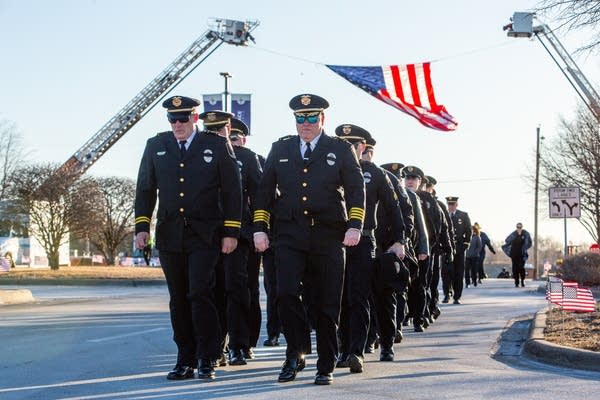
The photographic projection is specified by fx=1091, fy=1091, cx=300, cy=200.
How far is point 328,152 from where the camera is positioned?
332 inches

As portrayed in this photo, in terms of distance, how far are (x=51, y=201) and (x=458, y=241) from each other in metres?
31.5

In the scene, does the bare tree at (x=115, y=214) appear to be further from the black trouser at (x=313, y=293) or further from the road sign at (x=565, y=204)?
the black trouser at (x=313, y=293)

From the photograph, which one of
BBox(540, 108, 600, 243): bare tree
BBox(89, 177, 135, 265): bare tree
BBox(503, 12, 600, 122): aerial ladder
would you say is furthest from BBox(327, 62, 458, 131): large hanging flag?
BBox(89, 177, 135, 265): bare tree

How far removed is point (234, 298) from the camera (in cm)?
976

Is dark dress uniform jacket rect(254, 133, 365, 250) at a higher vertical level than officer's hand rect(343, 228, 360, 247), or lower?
higher

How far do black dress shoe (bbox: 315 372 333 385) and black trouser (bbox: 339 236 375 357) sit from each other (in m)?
1.06

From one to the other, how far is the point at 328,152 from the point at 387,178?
172cm

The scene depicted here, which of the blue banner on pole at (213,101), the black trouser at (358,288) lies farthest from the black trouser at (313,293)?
the blue banner on pole at (213,101)

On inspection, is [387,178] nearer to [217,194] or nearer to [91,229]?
[217,194]

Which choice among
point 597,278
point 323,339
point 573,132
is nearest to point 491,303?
point 597,278

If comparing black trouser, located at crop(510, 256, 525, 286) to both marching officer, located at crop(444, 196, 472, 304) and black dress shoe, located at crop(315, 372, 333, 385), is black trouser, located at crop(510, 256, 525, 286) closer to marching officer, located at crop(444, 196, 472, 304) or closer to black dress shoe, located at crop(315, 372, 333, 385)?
marching officer, located at crop(444, 196, 472, 304)

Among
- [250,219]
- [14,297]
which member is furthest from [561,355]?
[14,297]

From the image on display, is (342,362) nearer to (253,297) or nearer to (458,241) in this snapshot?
(253,297)

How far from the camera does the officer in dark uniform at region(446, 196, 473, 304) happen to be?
67.6ft
